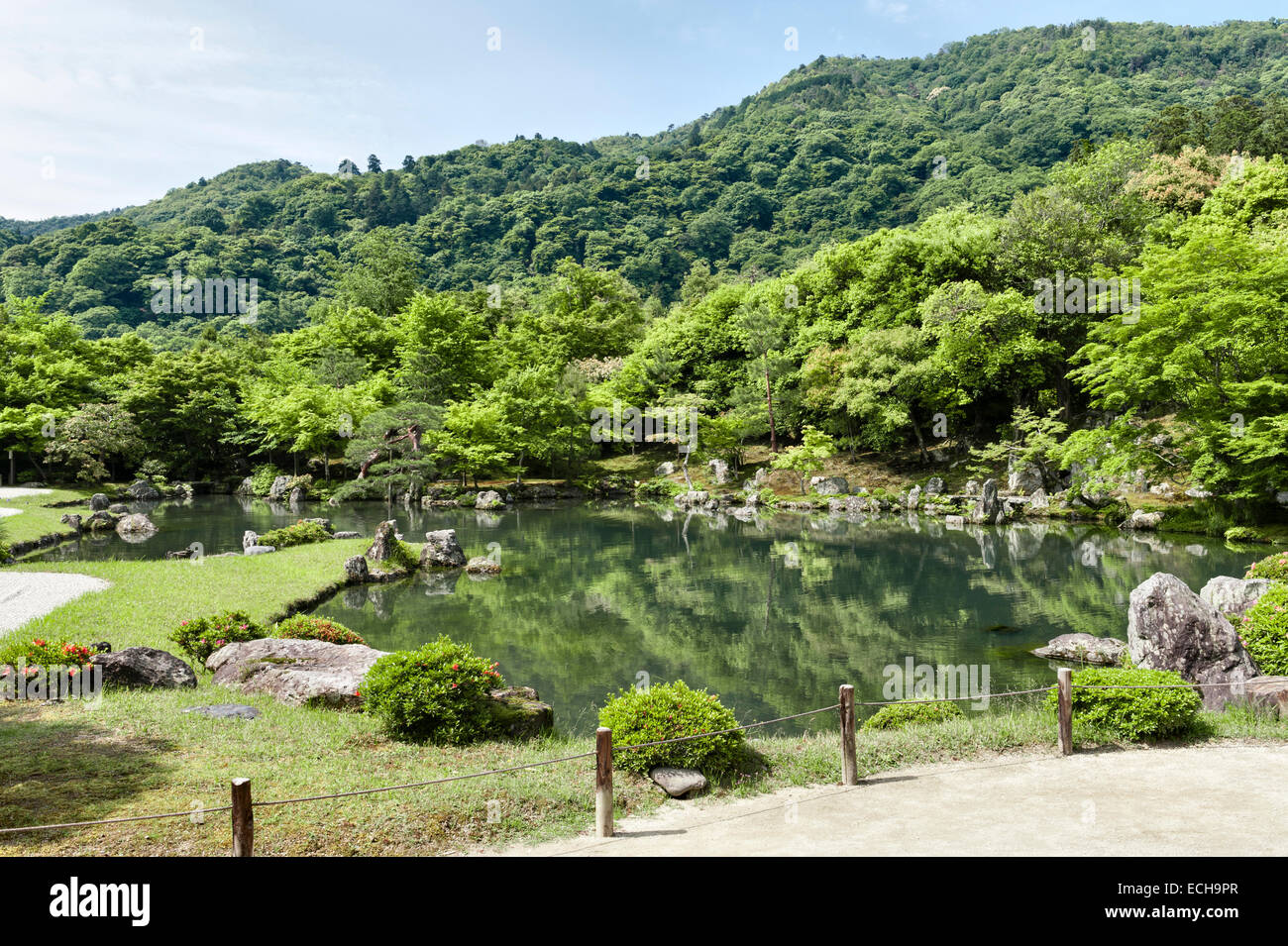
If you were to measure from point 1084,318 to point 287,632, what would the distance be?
41.1 metres

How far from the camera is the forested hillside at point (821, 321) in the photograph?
90.6 feet

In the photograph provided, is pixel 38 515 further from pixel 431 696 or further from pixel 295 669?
pixel 431 696

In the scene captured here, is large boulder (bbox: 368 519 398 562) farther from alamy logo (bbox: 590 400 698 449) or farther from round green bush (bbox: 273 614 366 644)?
alamy logo (bbox: 590 400 698 449)

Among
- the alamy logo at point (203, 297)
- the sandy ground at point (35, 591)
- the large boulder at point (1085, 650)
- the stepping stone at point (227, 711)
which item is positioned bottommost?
the large boulder at point (1085, 650)

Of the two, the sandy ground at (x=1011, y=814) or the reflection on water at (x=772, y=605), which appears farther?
the reflection on water at (x=772, y=605)

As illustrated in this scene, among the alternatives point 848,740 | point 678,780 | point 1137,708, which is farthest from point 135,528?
point 1137,708

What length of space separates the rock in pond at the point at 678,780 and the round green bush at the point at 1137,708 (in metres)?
4.69

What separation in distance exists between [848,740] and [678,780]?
70.9 inches

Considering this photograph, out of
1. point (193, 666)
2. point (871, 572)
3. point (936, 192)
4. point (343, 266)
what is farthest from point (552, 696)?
point (343, 266)

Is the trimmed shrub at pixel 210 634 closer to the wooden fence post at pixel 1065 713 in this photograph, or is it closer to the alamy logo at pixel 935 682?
the alamy logo at pixel 935 682

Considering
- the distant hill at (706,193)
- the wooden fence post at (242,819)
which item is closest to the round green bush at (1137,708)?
the wooden fence post at (242,819)

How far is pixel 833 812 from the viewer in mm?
6820
